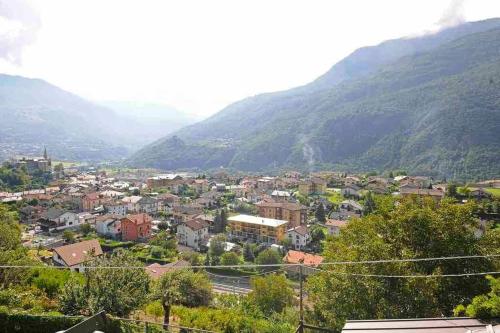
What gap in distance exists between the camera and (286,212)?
51.2m

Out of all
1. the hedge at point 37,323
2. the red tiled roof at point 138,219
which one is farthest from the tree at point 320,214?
the hedge at point 37,323

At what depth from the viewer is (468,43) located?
540 ft

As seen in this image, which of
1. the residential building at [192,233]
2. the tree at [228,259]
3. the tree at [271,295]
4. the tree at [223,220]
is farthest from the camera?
the tree at [223,220]

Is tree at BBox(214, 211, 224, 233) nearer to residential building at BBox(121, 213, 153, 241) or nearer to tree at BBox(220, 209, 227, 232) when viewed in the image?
tree at BBox(220, 209, 227, 232)

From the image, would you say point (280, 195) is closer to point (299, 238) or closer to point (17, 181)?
point (299, 238)

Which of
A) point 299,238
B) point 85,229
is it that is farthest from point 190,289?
point 85,229

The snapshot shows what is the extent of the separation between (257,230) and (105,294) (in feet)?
118

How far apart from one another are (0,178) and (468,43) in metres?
177

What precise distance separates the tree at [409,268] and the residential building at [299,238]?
97.3 ft

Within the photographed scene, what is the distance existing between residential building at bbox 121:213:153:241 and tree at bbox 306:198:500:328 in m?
34.8

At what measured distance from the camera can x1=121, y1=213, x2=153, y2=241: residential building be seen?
43406 millimetres

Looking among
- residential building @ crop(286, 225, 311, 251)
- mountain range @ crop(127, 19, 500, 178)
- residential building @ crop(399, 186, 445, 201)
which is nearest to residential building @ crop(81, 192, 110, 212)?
residential building @ crop(286, 225, 311, 251)

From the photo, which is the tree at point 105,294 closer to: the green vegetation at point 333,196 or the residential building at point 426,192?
the residential building at point 426,192

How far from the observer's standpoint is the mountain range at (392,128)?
98.3 metres
